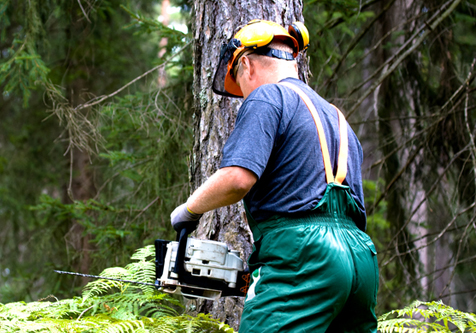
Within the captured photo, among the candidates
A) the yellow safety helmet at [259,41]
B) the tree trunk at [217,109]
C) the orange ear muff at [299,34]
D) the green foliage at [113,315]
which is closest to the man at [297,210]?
the yellow safety helmet at [259,41]

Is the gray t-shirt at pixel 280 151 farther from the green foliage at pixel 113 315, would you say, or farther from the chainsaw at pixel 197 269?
the green foliage at pixel 113 315

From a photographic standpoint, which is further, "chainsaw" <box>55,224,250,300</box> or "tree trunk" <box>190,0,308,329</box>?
"tree trunk" <box>190,0,308,329</box>

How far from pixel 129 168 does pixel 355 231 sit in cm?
395

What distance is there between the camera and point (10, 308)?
2721 mm

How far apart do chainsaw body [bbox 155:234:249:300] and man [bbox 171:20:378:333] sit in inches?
5.4

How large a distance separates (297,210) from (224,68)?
1.24 m

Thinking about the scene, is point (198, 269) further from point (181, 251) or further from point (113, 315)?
point (113, 315)

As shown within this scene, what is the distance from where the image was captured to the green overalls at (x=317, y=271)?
1939mm

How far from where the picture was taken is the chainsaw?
2346 millimetres

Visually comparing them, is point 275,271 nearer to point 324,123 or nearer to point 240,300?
point 324,123

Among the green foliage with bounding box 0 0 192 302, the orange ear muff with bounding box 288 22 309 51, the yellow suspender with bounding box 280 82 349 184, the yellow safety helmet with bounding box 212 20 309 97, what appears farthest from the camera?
the green foliage with bounding box 0 0 192 302

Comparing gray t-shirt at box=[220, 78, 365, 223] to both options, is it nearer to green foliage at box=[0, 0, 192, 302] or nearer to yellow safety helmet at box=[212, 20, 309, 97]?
yellow safety helmet at box=[212, 20, 309, 97]

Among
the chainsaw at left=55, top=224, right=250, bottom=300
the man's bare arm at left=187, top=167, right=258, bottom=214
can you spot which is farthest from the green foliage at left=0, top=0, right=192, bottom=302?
the man's bare arm at left=187, top=167, right=258, bottom=214

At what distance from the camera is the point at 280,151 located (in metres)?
2.16
